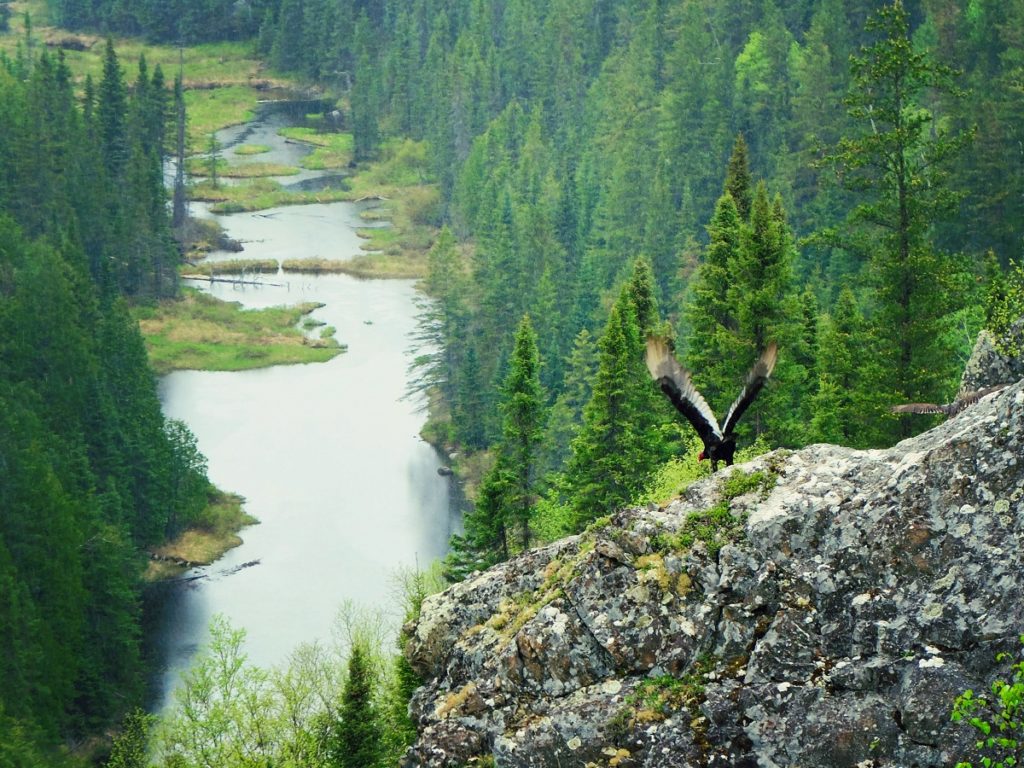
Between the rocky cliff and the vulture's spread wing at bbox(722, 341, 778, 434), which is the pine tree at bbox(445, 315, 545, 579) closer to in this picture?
the rocky cliff

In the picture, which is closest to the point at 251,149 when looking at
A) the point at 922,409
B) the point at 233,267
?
the point at 233,267

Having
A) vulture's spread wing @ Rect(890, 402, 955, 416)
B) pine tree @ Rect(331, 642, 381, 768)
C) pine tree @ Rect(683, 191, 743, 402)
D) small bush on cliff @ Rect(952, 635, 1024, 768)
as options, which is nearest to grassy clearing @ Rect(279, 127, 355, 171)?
pine tree @ Rect(683, 191, 743, 402)

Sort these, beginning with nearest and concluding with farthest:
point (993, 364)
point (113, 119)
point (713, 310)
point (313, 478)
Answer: point (993, 364)
point (713, 310)
point (313, 478)
point (113, 119)

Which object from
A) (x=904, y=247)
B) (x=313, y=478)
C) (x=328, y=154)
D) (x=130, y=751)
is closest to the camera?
(x=904, y=247)

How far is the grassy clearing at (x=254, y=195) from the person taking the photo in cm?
17200

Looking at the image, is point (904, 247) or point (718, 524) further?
point (904, 247)

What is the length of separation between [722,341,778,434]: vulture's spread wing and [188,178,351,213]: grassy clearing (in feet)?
496

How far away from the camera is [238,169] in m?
183

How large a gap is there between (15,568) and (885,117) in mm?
47621

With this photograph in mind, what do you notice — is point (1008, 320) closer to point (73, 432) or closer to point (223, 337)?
point (73, 432)

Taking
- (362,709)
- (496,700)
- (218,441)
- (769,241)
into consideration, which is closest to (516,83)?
(218,441)

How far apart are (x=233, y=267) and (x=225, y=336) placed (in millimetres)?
22263

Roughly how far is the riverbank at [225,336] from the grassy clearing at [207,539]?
27317 millimetres

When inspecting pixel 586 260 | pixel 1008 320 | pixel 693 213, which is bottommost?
pixel 586 260
